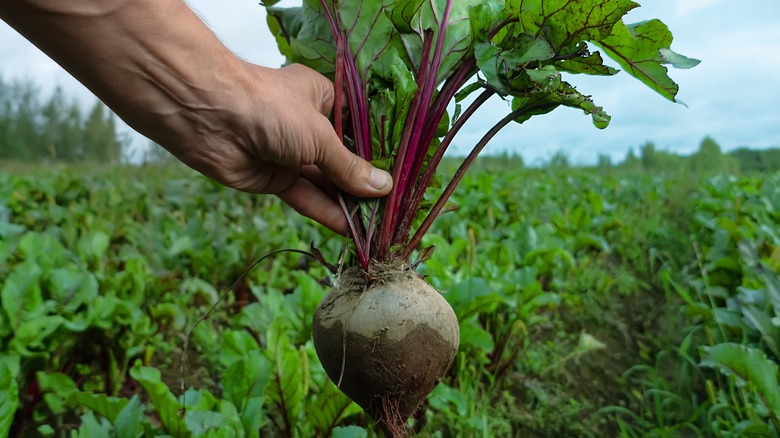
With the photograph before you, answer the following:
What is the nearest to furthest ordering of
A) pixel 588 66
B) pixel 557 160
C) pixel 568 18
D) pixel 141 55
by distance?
pixel 141 55 < pixel 568 18 < pixel 588 66 < pixel 557 160

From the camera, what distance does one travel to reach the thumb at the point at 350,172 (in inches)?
60.1

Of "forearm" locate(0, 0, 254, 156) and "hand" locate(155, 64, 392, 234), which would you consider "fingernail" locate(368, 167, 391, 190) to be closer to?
"hand" locate(155, 64, 392, 234)

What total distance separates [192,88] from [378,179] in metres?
0.49

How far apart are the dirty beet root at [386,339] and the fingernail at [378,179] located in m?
0.22

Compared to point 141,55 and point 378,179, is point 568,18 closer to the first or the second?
point 378,179

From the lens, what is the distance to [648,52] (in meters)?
1.52

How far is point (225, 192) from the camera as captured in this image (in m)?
4.77

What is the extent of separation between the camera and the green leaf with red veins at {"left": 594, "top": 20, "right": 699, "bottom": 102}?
1493 mm

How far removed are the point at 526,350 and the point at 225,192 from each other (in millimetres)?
2785

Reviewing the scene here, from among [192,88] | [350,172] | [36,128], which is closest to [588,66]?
[350,172]

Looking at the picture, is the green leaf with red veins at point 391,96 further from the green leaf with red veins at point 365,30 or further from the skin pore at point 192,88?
the skin pore at point 192,88

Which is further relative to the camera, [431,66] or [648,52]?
[431,66]

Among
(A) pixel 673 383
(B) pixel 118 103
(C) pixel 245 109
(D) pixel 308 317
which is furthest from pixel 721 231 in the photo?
(B) pixel 118 103

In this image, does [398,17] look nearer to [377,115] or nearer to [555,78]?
[377,115]
